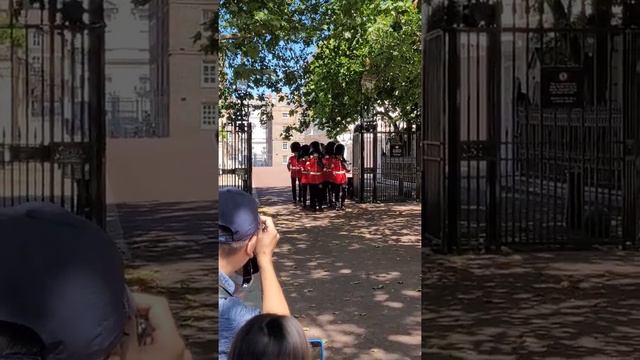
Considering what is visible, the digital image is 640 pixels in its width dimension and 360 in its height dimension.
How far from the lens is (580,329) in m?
5.58

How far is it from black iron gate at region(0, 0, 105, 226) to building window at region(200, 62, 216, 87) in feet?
1.71

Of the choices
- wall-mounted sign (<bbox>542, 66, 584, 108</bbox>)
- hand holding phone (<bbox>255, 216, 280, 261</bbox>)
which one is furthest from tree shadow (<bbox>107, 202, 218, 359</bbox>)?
wall-mounted sign (<bbox>542, 66, 584, 108</bbox>)

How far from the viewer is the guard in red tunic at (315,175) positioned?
14914mm

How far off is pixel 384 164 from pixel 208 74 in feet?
47.6

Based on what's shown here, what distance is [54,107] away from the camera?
13.6ft

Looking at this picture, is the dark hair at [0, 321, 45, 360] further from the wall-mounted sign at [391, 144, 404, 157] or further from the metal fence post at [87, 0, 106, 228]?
the wall-mounted sign at [391, 144, 404, 157]

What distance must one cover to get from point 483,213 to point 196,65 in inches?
146

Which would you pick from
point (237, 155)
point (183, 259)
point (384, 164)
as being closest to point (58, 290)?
point (183, 259)

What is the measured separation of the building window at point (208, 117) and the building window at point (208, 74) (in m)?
0.14

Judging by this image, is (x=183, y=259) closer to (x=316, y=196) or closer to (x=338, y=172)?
(x=338, y=172)

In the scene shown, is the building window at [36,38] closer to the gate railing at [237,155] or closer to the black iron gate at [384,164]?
the gate railing at [237,155]

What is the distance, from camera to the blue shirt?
2.52 m

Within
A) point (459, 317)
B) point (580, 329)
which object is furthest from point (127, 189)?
point (580, 329)

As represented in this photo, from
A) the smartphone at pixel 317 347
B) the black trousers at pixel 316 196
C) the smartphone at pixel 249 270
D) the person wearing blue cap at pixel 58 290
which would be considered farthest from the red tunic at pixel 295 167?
the person wearing blue cap at pixel 58 290
